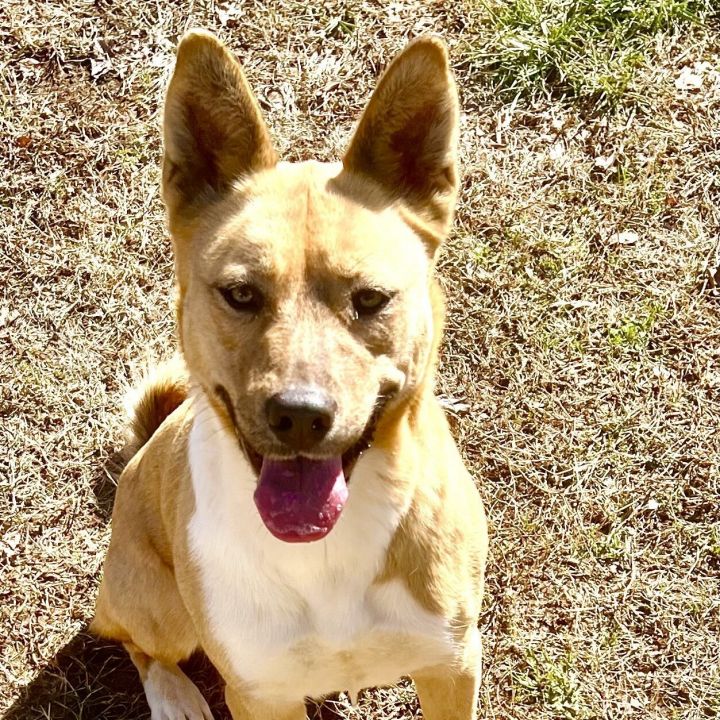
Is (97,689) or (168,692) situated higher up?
(168,692)

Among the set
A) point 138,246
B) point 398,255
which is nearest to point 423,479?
point 398,255

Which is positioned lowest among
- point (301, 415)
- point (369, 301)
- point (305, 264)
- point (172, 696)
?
point (172, 696)

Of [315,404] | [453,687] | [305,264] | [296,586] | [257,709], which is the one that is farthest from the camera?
[453,687]

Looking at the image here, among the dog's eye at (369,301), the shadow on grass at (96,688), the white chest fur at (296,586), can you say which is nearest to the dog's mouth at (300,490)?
the white chest fur at (296,586)

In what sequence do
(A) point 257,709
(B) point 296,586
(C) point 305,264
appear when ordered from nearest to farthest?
(C) point 305,264, (B) point 296,586, (A) point 257,709

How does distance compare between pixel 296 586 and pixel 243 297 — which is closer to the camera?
pixel 243 297

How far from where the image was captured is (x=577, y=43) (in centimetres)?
652

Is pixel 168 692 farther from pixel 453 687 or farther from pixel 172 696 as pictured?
pixel 453 687

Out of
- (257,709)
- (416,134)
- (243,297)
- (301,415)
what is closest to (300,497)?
(301,415)

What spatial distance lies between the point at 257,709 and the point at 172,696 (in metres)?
1.10

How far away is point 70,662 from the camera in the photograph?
5516mm

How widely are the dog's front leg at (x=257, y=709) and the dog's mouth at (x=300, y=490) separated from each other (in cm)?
87

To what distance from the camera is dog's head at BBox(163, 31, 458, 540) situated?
135 inches

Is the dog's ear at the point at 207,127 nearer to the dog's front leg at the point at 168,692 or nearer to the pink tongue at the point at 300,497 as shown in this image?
the pink tongue at the point at 300,497
